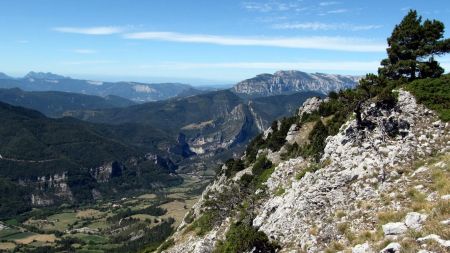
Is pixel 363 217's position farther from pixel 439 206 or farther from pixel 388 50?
pixel 388 50

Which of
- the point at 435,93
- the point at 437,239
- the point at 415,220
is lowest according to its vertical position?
the point at 415,220

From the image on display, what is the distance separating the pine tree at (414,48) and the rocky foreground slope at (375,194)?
1160 centimetres

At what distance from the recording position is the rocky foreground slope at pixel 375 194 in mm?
30078

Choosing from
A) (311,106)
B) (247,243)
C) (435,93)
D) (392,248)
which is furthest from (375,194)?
(311,106)

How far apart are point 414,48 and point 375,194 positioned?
3273 cm

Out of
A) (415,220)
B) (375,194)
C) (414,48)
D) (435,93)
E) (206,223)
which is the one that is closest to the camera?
(415,220)

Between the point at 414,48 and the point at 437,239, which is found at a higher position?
the point at 414,48

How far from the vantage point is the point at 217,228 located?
71.2 meters

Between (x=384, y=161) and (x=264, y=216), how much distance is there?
57.5ft

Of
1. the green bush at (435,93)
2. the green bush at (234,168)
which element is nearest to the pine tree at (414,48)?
the green bush at (435,93)

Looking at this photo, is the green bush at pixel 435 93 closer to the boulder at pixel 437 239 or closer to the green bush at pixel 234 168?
the boulder at pixel 437 239

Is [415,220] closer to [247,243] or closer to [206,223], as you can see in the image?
[247,243]

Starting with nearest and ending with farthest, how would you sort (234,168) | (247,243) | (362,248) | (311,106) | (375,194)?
(362,248) → (375,194) → (247,243) → (311,106) → (234,168)

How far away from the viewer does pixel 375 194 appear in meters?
37.8
